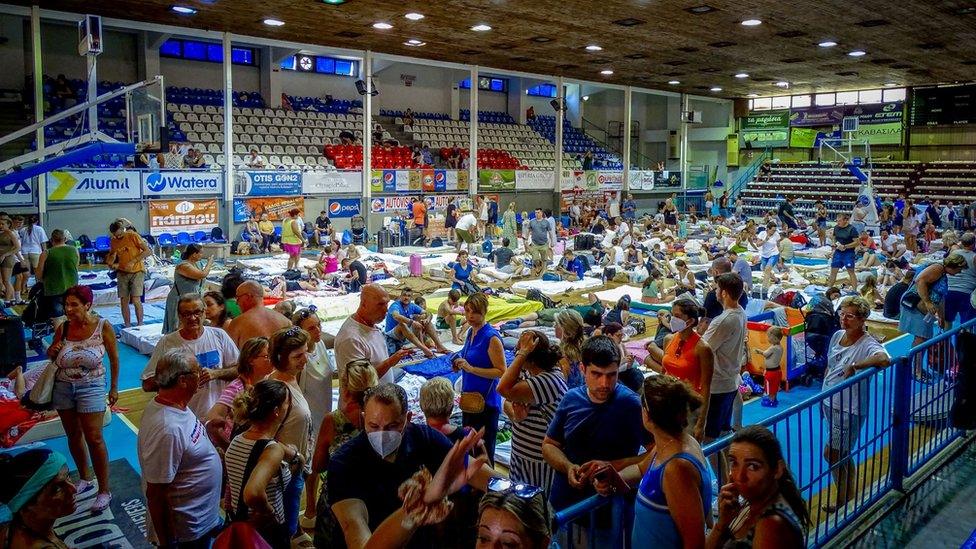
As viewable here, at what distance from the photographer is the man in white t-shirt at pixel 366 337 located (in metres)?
5.11

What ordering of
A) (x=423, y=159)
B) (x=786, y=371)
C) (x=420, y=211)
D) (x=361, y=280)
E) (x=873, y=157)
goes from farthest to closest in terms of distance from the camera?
(x=873, y=157) < (x=423, y=159) < (x=420, y=211) < (x=361, y=280) < (x=786, y=371)

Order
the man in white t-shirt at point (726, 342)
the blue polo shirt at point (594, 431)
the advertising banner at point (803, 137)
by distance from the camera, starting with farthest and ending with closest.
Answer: the advertising banner at point (803, 137), the man in white t-shirt at point (726, 342), the blue polo shirt at point (594, 431)

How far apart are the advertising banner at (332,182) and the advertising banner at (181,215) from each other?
289 cm

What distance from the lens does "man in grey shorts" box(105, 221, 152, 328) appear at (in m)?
10.1

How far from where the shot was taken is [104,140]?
1379cm

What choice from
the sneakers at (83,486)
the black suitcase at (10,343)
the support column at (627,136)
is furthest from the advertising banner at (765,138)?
the sneakers at (83,486)

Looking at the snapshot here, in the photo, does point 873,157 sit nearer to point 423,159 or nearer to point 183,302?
point 423,159

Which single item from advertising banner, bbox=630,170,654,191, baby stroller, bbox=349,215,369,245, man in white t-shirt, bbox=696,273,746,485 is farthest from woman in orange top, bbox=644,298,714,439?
advertising banner, bbox=630,170,654,191

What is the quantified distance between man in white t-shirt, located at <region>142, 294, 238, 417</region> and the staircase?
1713 cm

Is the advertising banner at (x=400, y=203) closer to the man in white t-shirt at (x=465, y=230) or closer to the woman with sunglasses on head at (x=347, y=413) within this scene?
the man in white t-shirt at (x=465, y=230)

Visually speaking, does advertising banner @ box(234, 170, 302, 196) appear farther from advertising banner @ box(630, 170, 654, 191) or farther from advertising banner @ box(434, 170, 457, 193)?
advertising banner @ box(630, 170, 654, 191)

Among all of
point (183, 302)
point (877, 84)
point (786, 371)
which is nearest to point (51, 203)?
point (183, 302)

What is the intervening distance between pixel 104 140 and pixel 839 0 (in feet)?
45.6

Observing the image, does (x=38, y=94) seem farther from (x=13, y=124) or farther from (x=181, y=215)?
(x=181, y=215)
